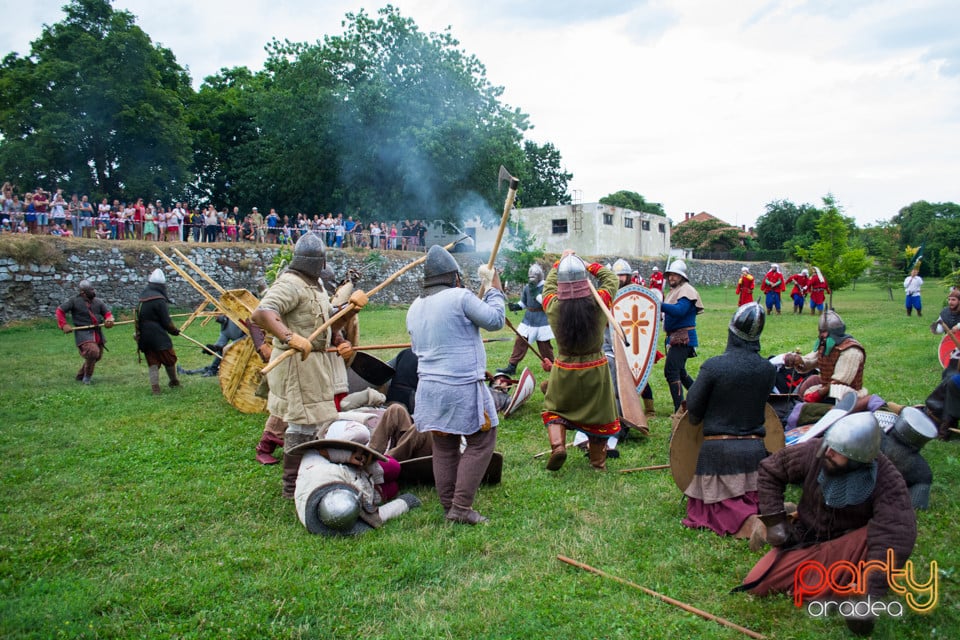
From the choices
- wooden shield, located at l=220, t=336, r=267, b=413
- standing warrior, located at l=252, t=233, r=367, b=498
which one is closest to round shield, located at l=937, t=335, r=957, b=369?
standing warrior, located at l=252, t=233, r=367, b=498

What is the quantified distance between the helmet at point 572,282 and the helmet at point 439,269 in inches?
44.3

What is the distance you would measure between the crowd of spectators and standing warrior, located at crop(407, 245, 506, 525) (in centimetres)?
1492

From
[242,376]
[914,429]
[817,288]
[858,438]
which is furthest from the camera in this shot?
[817,288]

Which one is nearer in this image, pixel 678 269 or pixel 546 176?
pixel 678 269

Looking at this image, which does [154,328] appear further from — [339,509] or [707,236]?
[707,236]

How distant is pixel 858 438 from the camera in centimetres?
290

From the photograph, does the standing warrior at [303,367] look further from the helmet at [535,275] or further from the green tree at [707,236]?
the green tree at [707,236]

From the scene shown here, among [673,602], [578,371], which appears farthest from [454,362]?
[673,602]

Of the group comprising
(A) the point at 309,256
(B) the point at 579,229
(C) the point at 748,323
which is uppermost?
(B) the point at 579,229

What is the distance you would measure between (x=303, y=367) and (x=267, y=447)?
1.53 meters

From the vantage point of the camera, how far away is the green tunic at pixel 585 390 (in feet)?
16.7

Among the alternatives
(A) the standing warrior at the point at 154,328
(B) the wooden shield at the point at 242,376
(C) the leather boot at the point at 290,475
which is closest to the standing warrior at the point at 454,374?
(C) the leather boot at the point at 290,475

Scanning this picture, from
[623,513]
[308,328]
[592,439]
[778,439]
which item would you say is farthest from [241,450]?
[778,439]

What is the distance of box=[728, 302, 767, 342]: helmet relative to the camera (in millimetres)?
3809
